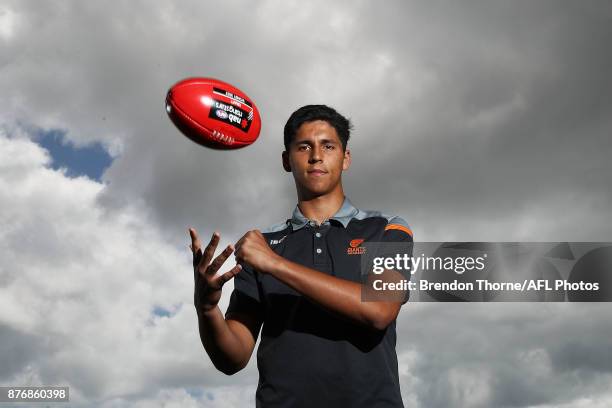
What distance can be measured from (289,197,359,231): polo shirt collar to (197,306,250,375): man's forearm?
38.6 inches

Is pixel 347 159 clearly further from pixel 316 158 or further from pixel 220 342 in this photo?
pixel 220 342

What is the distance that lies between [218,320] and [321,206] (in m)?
1.26

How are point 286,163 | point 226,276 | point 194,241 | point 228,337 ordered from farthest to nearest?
point 286,163, point 228,337, point 194,241, point 226,276

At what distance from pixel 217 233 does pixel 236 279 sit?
842 mm

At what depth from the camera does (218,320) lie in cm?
439

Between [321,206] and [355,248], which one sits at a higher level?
[321,206]

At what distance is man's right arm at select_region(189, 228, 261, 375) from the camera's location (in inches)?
165

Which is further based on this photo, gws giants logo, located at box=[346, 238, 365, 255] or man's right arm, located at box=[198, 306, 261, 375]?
gws giants logo, located at box=[346, 238, 365, 255]

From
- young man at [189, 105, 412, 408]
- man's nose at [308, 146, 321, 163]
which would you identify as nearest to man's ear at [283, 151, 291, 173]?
young man at [189, 105, 412, 408]

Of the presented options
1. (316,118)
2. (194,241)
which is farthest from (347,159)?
(194,241)

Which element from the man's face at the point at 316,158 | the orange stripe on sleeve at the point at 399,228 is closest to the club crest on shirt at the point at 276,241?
the man's face at the point at 316,158

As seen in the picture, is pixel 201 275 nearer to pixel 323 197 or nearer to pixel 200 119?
pixel 323 197

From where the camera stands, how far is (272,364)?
4207 millimetres

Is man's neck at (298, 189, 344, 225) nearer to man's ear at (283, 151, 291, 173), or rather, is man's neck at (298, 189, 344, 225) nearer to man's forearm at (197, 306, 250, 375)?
man's ear at (283, 151, 291, 173)
